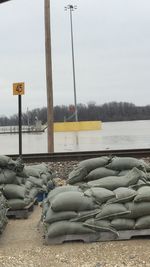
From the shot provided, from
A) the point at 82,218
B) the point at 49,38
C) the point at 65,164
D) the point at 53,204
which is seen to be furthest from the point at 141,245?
the point at 49,38

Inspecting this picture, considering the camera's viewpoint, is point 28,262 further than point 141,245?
No

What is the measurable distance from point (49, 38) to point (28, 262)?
34.0 feet

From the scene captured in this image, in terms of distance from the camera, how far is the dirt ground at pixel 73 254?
474cm

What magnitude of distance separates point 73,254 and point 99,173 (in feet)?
7.30

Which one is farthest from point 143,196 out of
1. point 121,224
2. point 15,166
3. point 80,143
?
→ point 80,143

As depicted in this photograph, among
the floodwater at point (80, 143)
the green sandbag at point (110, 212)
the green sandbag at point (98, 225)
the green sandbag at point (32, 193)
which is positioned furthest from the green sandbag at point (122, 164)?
the floodwater at point (80, 143)

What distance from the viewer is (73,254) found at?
5.01 meters

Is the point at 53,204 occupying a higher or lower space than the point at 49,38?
lower

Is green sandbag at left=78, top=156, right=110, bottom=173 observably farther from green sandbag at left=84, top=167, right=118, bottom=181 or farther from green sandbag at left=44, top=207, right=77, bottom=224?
green sandbag at left=44, top=207, right=77, bottom=224

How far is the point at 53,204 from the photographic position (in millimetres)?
5539

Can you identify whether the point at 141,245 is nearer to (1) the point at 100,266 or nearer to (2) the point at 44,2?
(1) the point at 100,266

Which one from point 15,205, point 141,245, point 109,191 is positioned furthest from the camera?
point 15,205

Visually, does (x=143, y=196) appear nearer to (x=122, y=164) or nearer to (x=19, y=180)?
(x=122, y=164)

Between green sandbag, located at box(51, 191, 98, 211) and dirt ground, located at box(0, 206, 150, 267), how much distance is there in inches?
16.8
